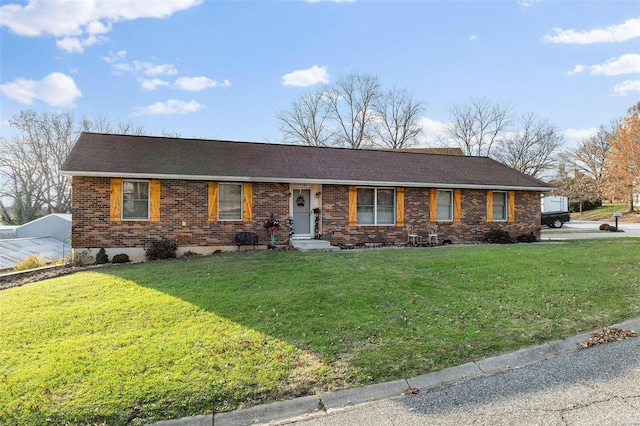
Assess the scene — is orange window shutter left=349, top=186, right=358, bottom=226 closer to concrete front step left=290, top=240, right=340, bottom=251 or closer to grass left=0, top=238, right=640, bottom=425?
concrete front step left=290, top=240, right=340, bottom=251

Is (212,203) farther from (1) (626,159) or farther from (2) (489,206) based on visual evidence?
(1) (626,159)

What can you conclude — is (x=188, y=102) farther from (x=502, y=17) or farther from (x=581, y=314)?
(x=581, y=314)

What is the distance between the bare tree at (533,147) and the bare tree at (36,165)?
46.0m

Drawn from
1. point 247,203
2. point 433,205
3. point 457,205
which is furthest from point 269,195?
point 457,205

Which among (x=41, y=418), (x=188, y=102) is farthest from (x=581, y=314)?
(x=188, y=102)

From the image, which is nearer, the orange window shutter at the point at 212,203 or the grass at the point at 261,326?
the grass at the point at 261,326

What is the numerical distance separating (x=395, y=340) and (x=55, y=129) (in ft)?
134

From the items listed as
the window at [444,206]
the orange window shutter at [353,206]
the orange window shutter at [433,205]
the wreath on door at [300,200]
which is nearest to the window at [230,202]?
the wreath on door at [300,200]

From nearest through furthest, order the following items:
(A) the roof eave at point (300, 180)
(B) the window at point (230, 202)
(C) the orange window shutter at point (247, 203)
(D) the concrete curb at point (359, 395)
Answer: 1. (D) the concrete curb at point (359, 395)
2. (A) the roof eave at point (300, 180)
3. (B) the window at point (230, 202)
4. (C) the orange window shutter at point (247, 203)

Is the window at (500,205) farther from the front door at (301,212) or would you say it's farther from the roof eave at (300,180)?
the front door at (301,212)

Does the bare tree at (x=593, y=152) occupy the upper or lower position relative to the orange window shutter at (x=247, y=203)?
upper

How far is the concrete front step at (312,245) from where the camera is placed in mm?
12703

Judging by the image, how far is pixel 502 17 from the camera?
1353cm

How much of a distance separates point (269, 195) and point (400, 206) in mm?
5200
